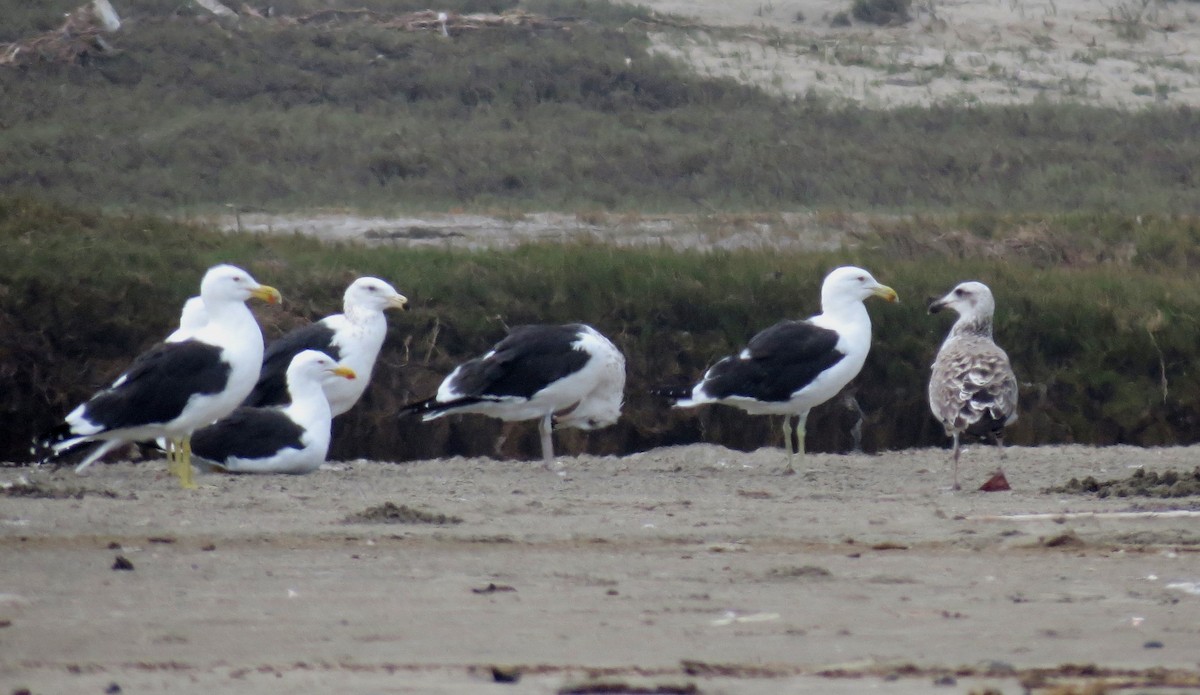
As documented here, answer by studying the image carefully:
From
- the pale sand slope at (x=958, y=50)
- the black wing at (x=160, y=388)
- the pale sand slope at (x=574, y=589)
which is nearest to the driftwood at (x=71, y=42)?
the pale sand slope at (x=958, y=50)

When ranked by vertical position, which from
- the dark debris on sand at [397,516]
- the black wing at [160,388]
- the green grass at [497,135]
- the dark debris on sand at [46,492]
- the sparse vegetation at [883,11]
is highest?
the black wing at [160,388]

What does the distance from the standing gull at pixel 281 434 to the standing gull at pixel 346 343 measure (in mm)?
804

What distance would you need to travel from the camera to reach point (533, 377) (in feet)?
44.1

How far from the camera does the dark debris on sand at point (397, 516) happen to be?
9570 mm

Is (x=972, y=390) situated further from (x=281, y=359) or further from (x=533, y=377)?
(x=281, y=359)

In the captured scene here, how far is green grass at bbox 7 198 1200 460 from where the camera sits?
14891mm

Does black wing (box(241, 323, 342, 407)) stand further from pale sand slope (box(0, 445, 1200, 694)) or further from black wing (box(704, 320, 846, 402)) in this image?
black wing (box(704, 320, 846, 402))

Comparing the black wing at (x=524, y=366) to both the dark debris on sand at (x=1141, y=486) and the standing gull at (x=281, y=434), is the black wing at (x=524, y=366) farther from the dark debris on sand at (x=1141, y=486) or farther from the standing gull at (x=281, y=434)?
the dark debris on sand at (x=1141, y=486)

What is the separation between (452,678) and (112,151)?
86.2 feet

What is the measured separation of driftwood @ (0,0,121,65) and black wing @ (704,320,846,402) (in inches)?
974

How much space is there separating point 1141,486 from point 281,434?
18.8 ft

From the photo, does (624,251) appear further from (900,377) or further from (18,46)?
(18,46)

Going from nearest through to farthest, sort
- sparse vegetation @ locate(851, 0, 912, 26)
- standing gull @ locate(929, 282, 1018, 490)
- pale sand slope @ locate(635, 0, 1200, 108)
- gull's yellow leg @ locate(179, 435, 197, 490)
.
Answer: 1. gull's yellow leg @ locate(179, 435, 197, 490)
2. standing gull @ locate(929, 282, 1018, 490)
3. pale sand slope @ locate(635, 0, 1200, 108)
4. sparse vegetation @ locate(851, 0, 912, 26)

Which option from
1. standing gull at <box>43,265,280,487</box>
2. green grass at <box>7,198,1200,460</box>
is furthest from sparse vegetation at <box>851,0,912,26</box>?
standing gull at <box>43,265,280,487</box>
